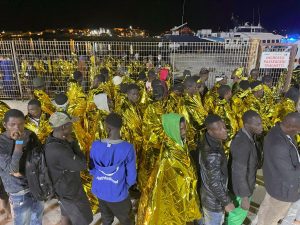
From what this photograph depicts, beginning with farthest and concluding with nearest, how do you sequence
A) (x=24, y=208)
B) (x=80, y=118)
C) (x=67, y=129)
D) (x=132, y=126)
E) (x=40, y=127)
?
(x=80, y=118) → (x=132, y=126) → (x=40, y=127) → (x=24, y=208) → (x=67, y=129)

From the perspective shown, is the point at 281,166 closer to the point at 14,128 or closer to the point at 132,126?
the point at 132,126

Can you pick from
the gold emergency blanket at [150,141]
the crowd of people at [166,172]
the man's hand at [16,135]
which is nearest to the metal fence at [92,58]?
A: the gold emergency blanket at [150,141]

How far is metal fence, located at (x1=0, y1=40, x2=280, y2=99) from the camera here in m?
8.18

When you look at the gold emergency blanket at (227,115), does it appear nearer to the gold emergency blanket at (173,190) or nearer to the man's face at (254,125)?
the man's face at (254,125)

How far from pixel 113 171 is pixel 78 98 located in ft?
8.34

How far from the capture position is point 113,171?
9.97 ft

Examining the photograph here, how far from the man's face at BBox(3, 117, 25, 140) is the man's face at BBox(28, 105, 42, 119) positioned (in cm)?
116

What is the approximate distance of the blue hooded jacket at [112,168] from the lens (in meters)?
2.98

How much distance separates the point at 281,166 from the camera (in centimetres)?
305

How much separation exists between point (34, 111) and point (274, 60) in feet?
20.3

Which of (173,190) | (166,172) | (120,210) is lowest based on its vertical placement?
(120,210)

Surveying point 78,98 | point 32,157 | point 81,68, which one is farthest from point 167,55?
point 32,157

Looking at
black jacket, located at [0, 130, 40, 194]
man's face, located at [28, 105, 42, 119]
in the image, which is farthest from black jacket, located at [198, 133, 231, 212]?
man's face, located at [28, 105, 42, 119]

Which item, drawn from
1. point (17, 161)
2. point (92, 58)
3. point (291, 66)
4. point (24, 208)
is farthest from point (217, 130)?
point (92, 58)
